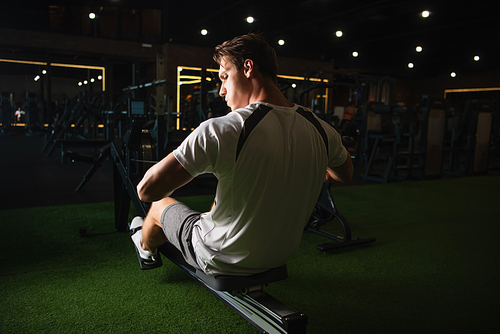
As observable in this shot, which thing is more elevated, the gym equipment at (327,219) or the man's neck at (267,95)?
the man's neck at (267,95)

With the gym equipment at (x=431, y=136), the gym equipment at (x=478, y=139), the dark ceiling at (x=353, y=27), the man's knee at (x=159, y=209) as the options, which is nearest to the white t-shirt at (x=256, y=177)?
the man's knee at (x=159, y=209)

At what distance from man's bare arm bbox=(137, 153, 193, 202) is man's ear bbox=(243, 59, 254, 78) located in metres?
0.33

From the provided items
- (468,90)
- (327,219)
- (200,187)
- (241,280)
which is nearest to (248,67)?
(241,280)

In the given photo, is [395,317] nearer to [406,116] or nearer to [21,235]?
[21,235]

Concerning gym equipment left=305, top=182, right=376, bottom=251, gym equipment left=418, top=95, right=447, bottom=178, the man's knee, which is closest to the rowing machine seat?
the man's knee

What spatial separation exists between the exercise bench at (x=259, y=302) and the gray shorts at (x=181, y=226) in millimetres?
93

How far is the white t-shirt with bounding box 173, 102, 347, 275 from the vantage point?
1.01 metres

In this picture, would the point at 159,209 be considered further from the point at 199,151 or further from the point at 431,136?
the point at 431,136

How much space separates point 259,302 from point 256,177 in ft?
1.59

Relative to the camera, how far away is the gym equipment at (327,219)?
2.51 meters

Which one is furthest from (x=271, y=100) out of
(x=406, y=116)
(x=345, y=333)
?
(x=406, y=116)

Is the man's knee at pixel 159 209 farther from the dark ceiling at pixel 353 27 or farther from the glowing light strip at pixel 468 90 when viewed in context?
the glowing light strip at pixel 468 90

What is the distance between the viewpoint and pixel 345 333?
5.06ft

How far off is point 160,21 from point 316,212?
32.8ft
